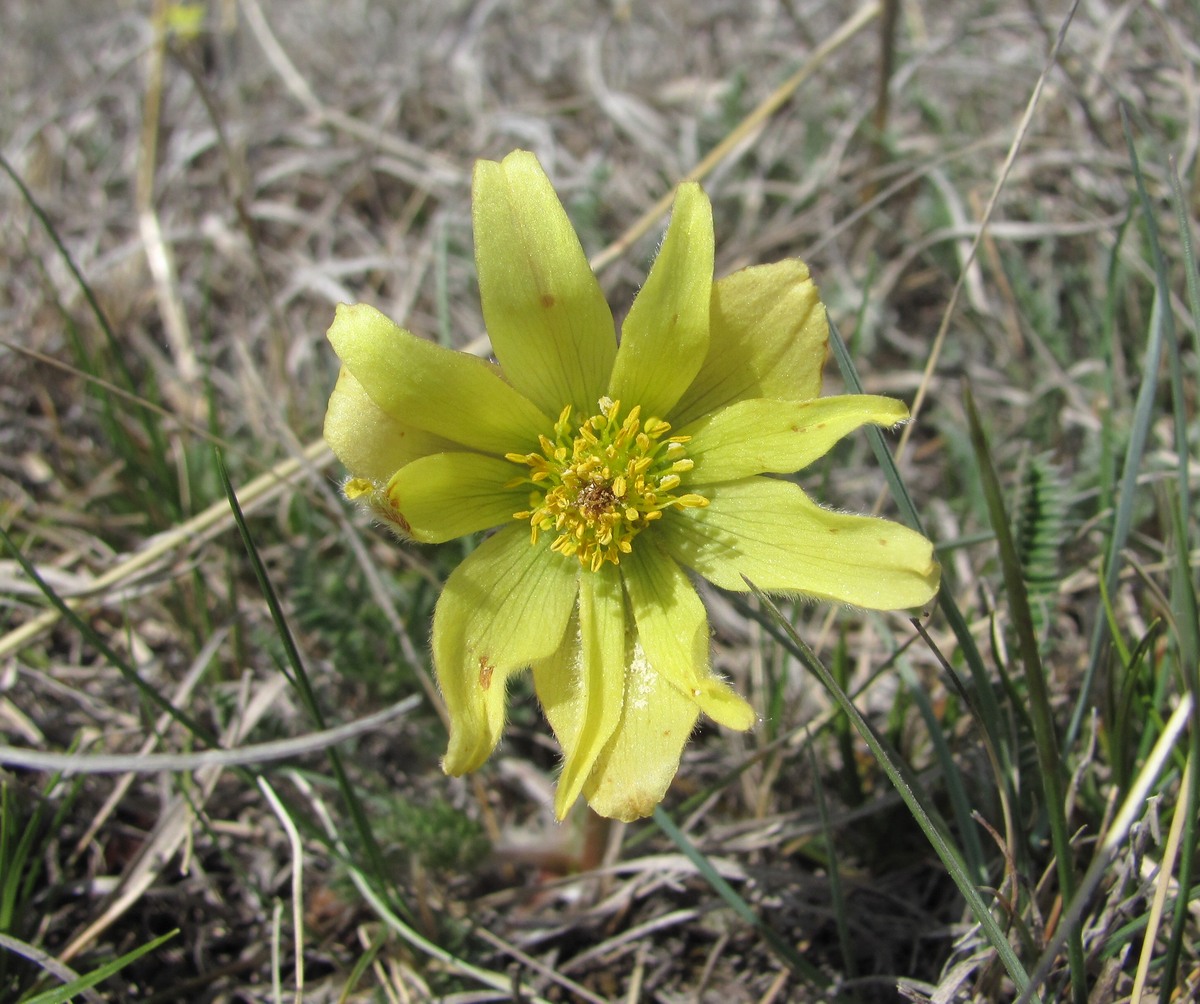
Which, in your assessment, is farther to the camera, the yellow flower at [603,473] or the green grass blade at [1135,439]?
the green grass blade at [1135,439]

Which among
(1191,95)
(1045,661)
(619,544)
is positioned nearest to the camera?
(619,544)

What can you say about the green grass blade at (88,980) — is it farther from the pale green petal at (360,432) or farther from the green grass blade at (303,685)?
the pale green petal at (360,432)

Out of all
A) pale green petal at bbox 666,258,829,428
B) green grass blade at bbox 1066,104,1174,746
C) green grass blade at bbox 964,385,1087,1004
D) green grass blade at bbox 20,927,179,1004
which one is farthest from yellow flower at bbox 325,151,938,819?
green grass blade at bbox 20,927,179,1004

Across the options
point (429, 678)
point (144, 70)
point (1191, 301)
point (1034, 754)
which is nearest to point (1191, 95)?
point (1191, 301)

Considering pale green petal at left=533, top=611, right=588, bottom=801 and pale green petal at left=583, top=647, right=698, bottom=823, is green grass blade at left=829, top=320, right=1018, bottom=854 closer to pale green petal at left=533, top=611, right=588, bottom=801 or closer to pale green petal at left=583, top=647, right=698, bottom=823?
pale green petal at left=583, top=647, right=698, bottom=823

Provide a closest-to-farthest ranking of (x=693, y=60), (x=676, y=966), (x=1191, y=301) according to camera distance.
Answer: (x=1191, y=301), (x=676, y=966), (x=693, y=60)

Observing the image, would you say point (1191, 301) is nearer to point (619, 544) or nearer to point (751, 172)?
point (619, 544)

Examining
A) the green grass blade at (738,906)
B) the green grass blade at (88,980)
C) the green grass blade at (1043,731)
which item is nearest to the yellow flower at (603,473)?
the green grass blade at (1043,731)
